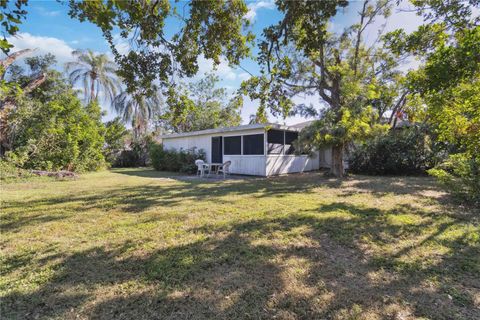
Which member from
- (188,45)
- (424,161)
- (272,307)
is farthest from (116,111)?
(272,307)

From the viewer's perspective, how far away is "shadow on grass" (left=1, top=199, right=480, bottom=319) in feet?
7.36

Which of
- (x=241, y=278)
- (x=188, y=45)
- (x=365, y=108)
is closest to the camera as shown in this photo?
(x=241, y=278)

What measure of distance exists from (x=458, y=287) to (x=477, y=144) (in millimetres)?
2660

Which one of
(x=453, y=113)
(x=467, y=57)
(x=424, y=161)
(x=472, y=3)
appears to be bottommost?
(x=424, y=161)

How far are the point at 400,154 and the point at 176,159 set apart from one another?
39.3 ft

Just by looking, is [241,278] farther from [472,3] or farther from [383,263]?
[472,3]

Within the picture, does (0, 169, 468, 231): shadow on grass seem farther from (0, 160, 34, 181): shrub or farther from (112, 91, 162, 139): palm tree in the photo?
(112, 91, 162, 139): palm tree

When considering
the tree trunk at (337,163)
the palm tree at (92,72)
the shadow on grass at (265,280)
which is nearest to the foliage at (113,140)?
the palm tree at (92,72)

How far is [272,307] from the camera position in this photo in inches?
90.0

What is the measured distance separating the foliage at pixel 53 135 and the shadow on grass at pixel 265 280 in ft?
37.5

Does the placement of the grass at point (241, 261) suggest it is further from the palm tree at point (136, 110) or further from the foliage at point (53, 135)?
the palm tree at point (136, 110)

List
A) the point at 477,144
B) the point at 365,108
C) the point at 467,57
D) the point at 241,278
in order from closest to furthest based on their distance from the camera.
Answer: the point at 241,278, the point at 467,57, the point at 477,144, the point at 365,108

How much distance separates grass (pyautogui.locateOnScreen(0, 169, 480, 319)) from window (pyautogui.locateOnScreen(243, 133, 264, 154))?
674 cm

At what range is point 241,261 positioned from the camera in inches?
124
